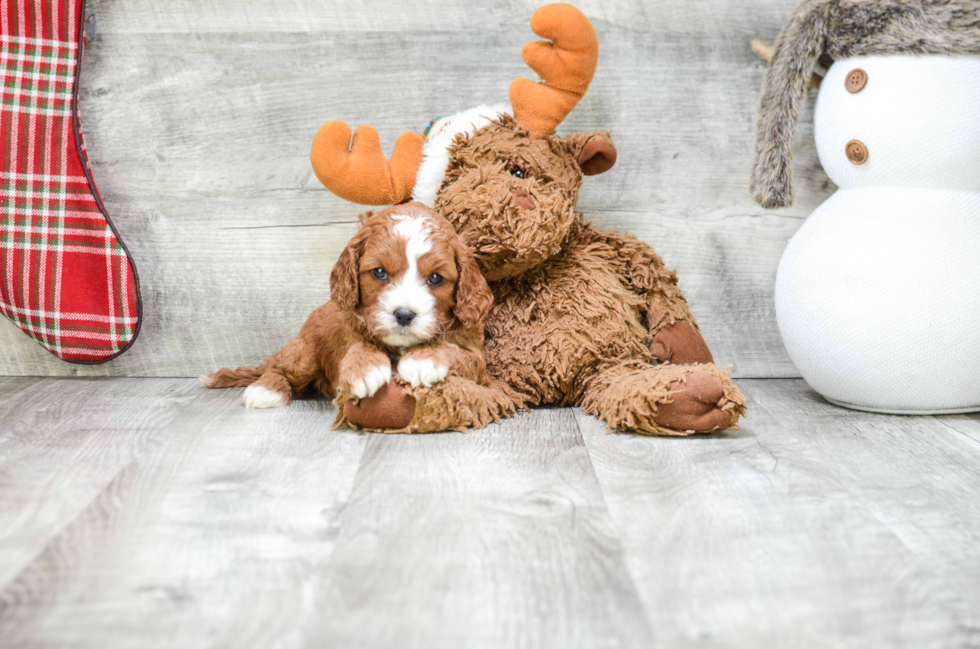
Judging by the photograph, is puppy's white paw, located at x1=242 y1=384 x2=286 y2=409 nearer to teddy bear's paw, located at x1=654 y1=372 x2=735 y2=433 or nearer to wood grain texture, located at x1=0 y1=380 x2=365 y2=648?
wood grain texture, located at x1=0 y1=380 x2=365 y2=648

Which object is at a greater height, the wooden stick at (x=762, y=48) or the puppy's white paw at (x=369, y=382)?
the wooden stick at (x=762, y=48)

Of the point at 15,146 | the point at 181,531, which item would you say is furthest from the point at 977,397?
the point at 15,146

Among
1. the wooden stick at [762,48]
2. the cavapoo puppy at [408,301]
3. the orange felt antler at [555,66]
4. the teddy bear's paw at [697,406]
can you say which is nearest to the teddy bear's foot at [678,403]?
the teddy bear's paw at [697,406]

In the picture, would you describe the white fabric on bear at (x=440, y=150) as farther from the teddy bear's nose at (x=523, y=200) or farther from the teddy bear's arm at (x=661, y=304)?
the teddy bear's arm at (x=661, y=304)

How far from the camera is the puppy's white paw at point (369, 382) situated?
44.2 inches

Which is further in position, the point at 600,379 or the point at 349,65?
the point at 349,65

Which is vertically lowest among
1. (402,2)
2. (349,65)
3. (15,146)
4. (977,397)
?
(977,397)

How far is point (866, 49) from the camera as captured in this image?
123cm

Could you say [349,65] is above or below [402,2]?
below

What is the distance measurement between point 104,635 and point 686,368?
2.64ft

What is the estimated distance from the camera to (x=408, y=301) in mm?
1112

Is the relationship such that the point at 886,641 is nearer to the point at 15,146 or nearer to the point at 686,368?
the point at 686,368

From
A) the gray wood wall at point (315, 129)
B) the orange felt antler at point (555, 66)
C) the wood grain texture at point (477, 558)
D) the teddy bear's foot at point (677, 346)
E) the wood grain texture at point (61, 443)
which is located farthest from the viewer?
the gray wood wall at point (315, 129)

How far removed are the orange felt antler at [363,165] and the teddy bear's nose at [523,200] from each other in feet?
0.57
